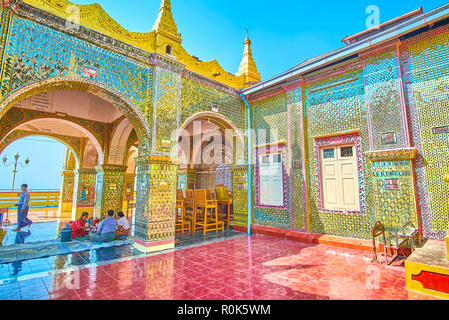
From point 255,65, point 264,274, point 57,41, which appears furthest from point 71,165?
point 264,274

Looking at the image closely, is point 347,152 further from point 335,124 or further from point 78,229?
point 78,229

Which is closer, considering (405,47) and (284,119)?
(405,47)

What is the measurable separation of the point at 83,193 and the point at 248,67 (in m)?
8.28

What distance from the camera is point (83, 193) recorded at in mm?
9641

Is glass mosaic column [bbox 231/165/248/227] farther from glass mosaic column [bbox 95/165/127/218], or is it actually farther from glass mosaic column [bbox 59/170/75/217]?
glass mosaic column [bbox 59/170/75/217]

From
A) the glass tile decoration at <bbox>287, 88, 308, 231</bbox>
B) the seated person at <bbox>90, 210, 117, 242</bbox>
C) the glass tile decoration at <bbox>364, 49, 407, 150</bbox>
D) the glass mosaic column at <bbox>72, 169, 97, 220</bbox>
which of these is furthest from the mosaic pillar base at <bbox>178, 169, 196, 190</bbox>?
the glass tile decoration at <bbox>364, 49, 407, 150</bbox>

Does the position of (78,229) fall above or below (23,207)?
below

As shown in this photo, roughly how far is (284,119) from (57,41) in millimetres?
5450

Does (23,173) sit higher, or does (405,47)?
(405,47)

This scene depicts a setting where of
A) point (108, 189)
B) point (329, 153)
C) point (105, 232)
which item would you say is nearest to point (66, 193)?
point (108, 189)

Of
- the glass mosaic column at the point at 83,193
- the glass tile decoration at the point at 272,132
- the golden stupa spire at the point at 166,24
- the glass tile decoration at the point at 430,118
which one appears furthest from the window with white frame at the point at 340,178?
the glass mosaic column at the point at 83,193

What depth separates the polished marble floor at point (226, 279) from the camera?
2.95m

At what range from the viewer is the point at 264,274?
145 inches
